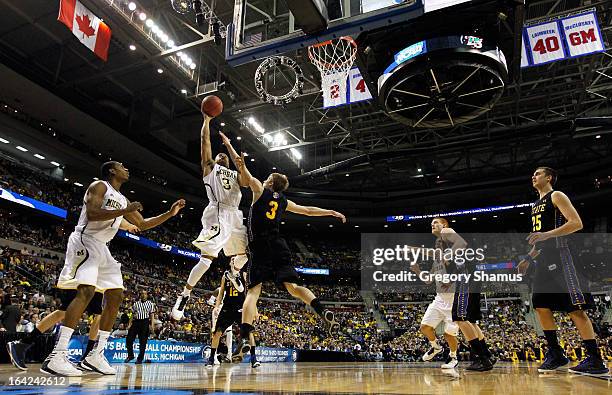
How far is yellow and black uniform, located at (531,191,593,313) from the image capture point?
165 inches

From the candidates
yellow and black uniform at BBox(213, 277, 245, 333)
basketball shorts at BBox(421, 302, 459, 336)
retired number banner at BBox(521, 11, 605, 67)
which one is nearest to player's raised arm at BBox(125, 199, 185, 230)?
yellow and black uniform at BBox(213, 277, 245, 333)

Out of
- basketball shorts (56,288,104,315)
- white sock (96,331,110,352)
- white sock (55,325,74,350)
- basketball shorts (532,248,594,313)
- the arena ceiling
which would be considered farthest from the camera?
the arena ceiling

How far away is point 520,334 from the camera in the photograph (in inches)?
927

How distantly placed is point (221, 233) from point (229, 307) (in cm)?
201

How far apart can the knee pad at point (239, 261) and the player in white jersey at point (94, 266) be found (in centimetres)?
162

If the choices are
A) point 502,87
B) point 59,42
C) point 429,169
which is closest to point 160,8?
point 59,42

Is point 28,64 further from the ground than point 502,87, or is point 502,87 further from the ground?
point 28,64

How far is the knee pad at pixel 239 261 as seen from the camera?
19.6 feet

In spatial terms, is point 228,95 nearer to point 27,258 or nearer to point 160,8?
point 160,8

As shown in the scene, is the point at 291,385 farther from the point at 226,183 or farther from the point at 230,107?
the point at 230,107

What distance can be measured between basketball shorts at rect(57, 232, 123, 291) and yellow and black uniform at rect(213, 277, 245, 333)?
267 centimetres

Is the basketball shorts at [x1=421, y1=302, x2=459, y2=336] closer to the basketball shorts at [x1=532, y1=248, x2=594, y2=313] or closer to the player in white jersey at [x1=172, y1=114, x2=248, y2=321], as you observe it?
the basketball shorts at [x1=532, y1=248, x2=594, y2=313]

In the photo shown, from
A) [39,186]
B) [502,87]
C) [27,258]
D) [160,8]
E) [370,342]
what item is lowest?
[370,342]

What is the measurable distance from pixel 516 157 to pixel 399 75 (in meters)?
20.9
